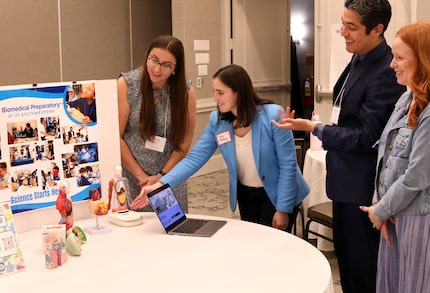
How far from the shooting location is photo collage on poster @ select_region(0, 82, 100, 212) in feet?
7.04

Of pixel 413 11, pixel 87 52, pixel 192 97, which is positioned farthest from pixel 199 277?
pixel 87 52

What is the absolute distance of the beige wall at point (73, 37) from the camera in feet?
18.6

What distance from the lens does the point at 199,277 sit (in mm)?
1755

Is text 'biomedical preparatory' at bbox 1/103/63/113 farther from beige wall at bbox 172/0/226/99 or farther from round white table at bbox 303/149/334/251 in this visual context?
beige wall at bbox 172/0/226/99

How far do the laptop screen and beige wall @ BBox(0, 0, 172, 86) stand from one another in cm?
378

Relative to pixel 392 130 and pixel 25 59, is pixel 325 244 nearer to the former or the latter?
pixel 392 130

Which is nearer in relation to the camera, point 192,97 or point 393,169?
point 393,169

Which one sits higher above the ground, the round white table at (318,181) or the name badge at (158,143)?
the name badge at (158,143)

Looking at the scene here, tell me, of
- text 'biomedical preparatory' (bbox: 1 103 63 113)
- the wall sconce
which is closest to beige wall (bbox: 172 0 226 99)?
the wall sconce

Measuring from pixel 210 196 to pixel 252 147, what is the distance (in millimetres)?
3442

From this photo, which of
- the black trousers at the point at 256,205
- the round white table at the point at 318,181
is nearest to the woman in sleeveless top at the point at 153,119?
the black trousers at the point at 256,205

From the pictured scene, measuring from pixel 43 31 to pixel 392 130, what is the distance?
4601mm

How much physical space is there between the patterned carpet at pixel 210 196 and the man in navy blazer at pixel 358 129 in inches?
86.5

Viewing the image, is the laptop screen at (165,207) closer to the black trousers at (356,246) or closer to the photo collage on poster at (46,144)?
the photo collage on poster at (46,144)
